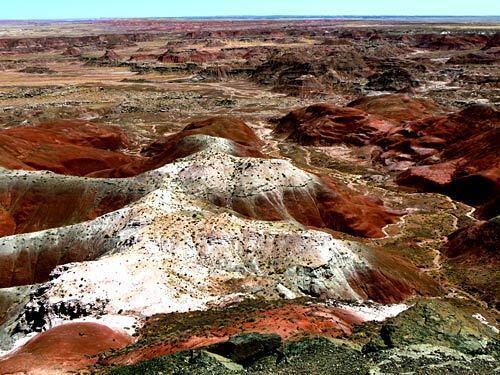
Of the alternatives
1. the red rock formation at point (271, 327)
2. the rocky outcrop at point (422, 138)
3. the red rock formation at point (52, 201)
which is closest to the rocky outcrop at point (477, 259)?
the rocky outcrop at point (422, 138)

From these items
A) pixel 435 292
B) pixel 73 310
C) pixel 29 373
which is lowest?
pixel 435 292

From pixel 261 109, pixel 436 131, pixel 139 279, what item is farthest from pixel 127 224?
pixel 261 109

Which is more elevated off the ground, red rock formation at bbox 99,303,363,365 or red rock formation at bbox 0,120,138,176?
red rock formation at bbox 99,303,363,365

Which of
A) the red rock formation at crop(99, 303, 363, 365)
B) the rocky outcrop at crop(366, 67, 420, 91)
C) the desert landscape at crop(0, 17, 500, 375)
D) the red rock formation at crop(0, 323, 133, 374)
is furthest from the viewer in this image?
the rocky outcrop at crop(366, 67, 420, 91)

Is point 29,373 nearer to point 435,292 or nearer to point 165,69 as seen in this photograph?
point 435,292

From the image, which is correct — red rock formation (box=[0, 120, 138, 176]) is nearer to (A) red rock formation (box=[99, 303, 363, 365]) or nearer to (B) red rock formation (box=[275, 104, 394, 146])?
(B) red rock formation (box=[275, 104, 394, 146])

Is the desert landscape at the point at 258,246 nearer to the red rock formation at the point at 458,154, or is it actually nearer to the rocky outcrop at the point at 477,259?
the rocky outcrop at the point at 477,259

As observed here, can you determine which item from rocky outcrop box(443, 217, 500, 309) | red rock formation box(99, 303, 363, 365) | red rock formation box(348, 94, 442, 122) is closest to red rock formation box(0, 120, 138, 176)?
red rock formation box(99, 303, 363, 365)
